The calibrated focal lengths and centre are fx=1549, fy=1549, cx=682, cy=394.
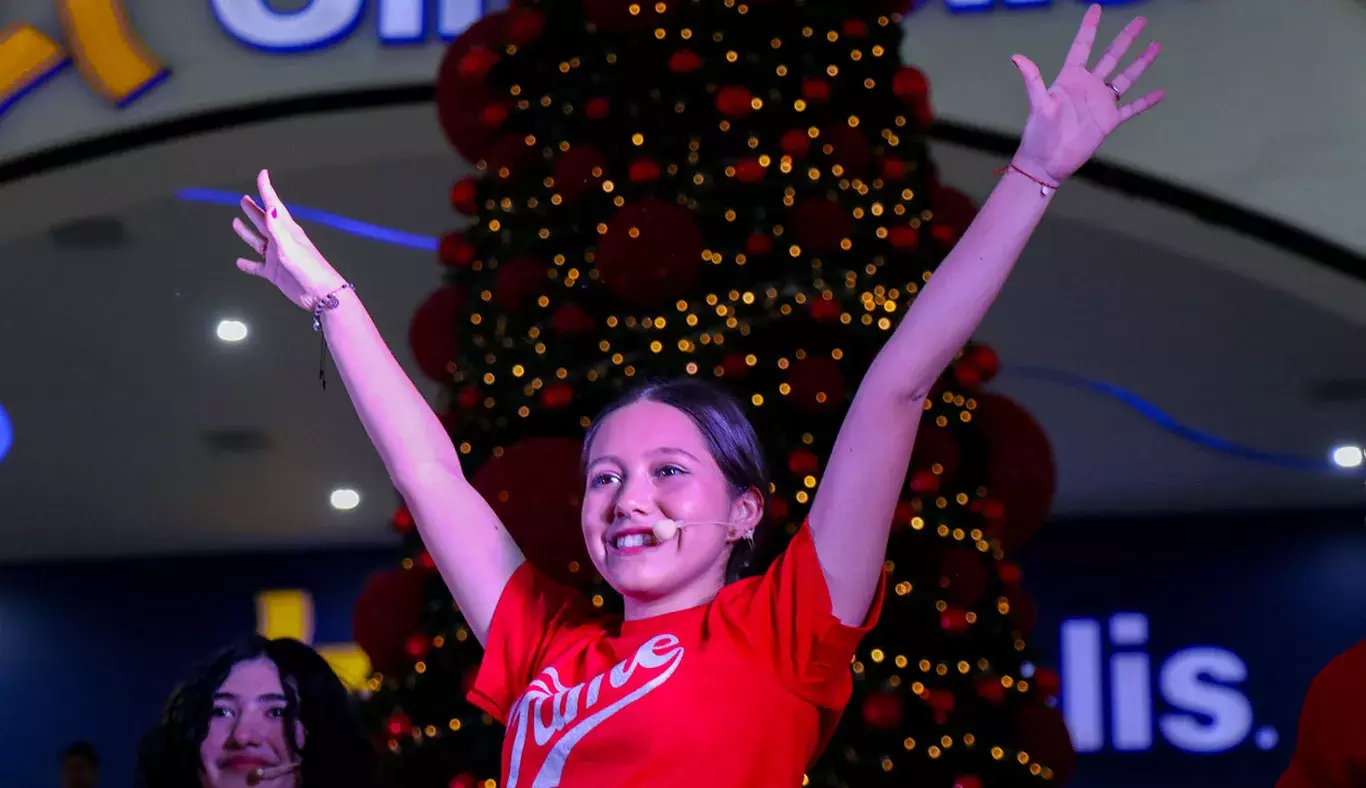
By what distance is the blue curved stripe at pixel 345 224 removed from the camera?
212 inches

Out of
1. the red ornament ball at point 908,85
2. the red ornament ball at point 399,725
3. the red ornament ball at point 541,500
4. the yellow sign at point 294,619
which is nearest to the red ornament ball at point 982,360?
the red ornament ball at point 908,85

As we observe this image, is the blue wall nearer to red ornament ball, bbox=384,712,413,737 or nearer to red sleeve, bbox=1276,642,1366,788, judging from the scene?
red sleeve, bbox=1276,642,1366,788

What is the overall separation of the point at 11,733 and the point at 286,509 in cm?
271

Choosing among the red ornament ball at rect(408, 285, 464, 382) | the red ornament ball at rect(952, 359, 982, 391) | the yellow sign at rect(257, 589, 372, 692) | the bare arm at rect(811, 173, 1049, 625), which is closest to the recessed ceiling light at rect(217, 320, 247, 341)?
the yellow sign at rect(257, 589, 372, 692)

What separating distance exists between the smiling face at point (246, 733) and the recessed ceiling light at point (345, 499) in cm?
678

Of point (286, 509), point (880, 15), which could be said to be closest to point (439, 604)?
point (880, 15)

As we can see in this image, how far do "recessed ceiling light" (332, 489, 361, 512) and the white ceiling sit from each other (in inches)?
3.1

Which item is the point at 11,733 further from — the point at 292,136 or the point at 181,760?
the point at 181,760

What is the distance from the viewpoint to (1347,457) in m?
7.94

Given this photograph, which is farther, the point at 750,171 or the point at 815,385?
the point at 750,171

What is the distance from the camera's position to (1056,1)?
4168 millimetres

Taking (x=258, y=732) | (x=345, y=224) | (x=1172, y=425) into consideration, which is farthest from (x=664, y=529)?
(x=1172, y=425)

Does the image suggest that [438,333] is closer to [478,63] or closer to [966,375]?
[478,63]

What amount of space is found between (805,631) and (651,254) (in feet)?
2.24
